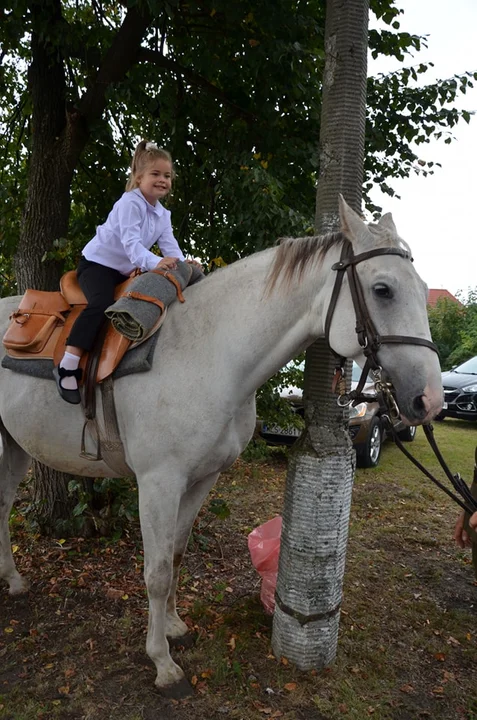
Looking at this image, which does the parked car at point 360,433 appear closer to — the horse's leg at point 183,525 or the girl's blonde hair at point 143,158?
the horse's leg at point 183,525

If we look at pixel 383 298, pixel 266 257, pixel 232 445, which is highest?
pixel 266 257

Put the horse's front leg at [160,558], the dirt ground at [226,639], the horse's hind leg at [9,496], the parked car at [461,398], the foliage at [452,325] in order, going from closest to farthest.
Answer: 1. the horse's front leg at [160,558]
2. the dirt ground at [226,639]
3. the horse's hind leg at [9,496]
4. the parked car at [461,398]
5. the foliage at [452,325]

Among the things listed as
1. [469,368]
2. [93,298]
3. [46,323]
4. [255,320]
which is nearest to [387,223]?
[255,320]

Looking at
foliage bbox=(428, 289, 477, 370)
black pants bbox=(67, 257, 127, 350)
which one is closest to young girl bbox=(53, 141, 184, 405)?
black pants bbox=(67, 257, 127, 350)

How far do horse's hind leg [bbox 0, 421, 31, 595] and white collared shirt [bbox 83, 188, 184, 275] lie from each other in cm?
154

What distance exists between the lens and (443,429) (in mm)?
11953

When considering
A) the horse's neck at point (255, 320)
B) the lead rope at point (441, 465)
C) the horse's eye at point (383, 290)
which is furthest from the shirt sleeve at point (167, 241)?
the lead rope at point (441, 465)

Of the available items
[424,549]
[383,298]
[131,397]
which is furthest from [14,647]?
[424,549]

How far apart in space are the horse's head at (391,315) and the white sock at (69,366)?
1.24 meters

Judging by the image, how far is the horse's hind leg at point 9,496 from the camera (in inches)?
137

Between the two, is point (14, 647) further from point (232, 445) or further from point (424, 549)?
point (424, 549)

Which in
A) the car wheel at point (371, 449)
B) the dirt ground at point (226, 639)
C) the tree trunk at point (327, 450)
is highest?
the tree trunk at point (327, 450)

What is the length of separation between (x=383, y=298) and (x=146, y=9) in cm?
331

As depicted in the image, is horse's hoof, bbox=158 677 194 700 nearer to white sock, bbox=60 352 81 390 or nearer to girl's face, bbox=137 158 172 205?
white sock, bbox=60 352 81 390
